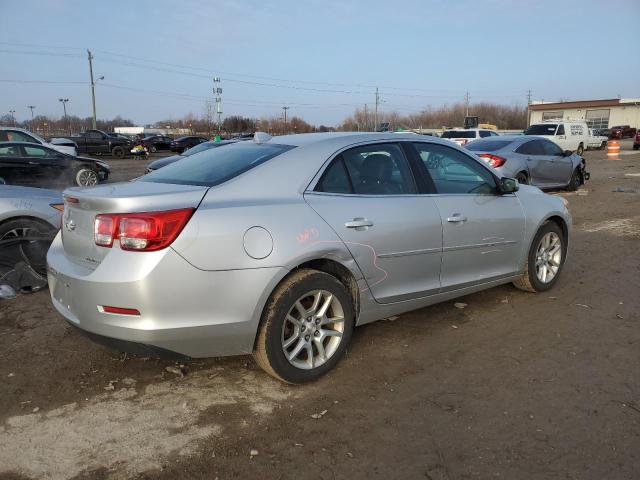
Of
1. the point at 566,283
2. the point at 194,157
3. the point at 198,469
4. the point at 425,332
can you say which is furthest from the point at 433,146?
the point at 198,469

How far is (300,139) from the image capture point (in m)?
3.77

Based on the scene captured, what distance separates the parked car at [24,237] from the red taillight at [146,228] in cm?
295

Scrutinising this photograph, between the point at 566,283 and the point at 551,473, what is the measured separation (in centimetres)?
351

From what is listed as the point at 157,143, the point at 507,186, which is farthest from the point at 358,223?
the point at 157,143

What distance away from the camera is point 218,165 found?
11.5 feet

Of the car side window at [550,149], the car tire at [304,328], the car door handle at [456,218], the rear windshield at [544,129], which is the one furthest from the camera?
the rear windshield at [544,129]

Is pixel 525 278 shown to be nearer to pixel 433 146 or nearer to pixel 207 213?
pixel 433 146

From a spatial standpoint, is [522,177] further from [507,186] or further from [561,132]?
[561,132]

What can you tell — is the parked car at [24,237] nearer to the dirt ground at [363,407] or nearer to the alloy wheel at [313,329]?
the dirt ground at [363,407]

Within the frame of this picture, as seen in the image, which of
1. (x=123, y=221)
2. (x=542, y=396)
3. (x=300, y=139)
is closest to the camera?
(x=123, y=221)

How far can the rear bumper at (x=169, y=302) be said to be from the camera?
272 centimetres

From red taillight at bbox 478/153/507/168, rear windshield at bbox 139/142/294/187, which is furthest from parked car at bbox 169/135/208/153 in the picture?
rear windshield at bbox 139/142/294/187

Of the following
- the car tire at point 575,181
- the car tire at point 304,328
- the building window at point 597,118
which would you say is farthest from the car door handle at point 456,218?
the building window at point 597,118

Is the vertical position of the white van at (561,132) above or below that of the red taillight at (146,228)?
above
